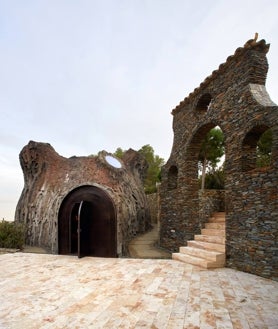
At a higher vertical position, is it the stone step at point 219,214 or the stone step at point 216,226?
the stone step at point 219,214

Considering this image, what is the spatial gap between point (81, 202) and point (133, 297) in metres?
3.98

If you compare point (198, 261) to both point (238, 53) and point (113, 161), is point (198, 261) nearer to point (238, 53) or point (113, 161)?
point (238, 53)

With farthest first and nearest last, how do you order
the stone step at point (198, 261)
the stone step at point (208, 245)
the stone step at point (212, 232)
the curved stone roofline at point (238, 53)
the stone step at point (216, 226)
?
the stone step at point (216, 226)
the stone step at point (212, 232)
the stone step at point (208, 245)
the curved stone roofline at point (238, 53)
the stone step at point (198, 261)

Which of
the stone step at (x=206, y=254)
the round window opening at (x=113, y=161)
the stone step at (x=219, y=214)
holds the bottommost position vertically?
the stone step at (x=206, y=254)

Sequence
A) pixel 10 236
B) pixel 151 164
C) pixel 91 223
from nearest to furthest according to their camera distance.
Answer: pixel 91 223 < pixel 10 236 < pixel 151 164

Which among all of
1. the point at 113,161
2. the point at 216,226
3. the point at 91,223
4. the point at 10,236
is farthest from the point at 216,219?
the point at 10,236

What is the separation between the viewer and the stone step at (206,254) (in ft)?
21.8

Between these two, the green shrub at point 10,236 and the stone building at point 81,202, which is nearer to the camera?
the stone building at point 81,202

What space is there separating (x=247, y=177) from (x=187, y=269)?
8.59ft

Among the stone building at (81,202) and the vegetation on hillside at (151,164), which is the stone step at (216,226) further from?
the vegetation on hillside at (151,164)

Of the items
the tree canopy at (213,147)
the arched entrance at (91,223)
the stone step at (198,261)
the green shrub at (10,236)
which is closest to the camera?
the stone step at (198,261)

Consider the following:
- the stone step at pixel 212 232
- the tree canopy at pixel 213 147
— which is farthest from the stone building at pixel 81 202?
the tree canopy at pixel 213 147

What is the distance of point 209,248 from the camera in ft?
24.3

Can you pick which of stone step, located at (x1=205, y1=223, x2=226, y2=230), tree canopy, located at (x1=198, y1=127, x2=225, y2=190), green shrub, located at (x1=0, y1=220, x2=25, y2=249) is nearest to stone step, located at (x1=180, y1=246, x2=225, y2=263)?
stone step, located at (x1=205, y1=223, x2=226, y2=230)
